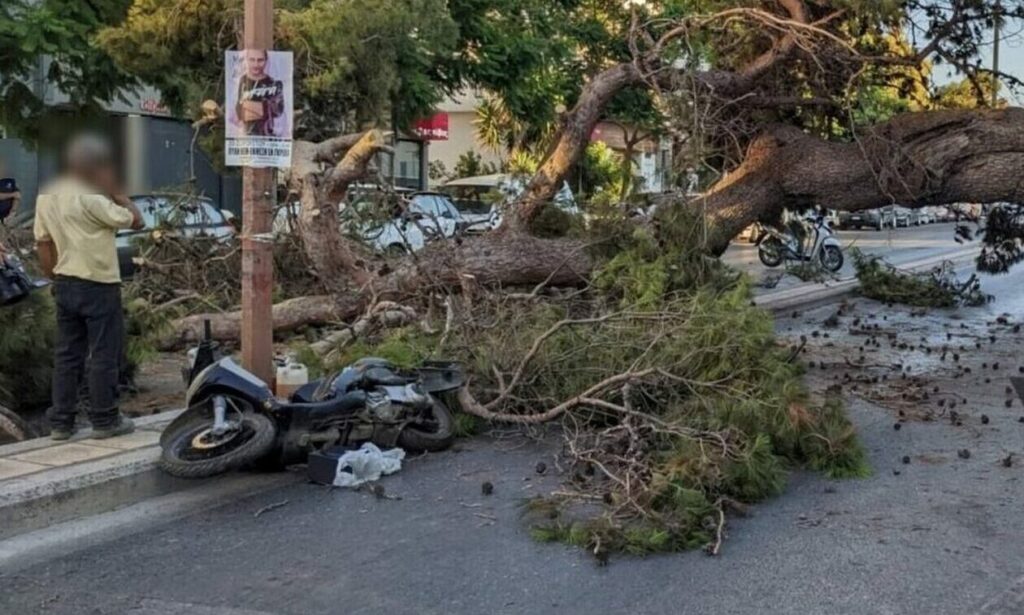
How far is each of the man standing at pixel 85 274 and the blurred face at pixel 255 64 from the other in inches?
39.5

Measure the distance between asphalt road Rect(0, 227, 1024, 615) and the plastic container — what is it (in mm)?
941

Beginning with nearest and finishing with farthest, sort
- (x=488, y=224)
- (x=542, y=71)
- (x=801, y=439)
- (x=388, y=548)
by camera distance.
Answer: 1. (x=388, y=548)
2. (x=801, y=439)
3. (x=488, y=224)
4. (x=542, y=71)

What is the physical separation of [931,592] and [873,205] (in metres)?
6.49

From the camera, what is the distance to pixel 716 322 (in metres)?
7.48

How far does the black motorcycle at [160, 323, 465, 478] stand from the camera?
238 inches

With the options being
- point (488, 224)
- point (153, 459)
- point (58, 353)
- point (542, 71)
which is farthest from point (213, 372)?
point (542, 71)

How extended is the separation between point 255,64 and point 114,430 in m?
2.45

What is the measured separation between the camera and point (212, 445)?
6.04 m

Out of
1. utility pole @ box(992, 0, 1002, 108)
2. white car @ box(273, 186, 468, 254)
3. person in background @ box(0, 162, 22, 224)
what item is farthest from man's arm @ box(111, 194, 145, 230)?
utility pole @ box(992, 0, 1002, 108)

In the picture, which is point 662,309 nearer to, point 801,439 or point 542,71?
point 801,439

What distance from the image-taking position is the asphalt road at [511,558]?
458 cm

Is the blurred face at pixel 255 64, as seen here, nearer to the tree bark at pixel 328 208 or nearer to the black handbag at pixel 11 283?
the black handbag at pixel 11 283

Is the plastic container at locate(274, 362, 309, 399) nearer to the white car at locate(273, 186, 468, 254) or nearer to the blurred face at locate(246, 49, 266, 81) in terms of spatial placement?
the blurred face at locate(246, 49, 266, 81)

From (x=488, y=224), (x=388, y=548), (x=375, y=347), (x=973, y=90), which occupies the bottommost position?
(x=388, y=548)
